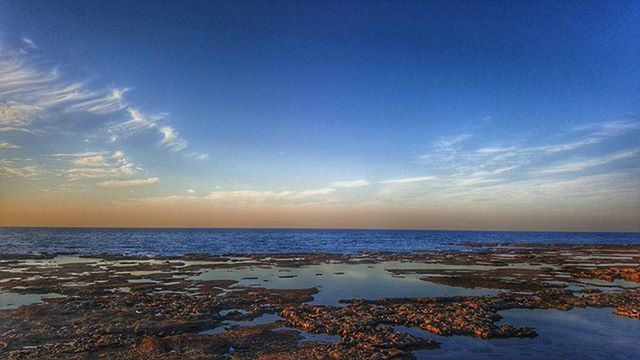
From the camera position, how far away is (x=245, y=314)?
24.0 meters

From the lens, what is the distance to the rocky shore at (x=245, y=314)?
17359mm

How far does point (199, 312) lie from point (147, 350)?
694 cm

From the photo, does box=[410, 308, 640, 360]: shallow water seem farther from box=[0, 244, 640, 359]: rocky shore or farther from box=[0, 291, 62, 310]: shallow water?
box=[0, 291, 62, 310]: shallow water

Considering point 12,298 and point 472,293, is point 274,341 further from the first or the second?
point 12,298

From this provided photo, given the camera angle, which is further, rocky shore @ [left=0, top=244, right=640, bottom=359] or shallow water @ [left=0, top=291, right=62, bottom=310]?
shallow water @ [left=0, top=291, right=62, bottom=310]

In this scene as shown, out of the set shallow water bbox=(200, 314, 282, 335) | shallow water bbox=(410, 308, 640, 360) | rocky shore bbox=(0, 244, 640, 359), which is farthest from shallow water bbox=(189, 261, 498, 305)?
shallow water bbox=(410, 308, 640, 360)

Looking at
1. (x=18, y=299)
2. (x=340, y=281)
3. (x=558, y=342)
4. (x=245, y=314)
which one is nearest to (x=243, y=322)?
(x=245, y=314)

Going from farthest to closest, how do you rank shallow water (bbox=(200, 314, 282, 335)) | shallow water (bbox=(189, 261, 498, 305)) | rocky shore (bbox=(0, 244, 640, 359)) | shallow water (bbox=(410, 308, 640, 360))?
1. shallow water (bbox=(189, 261, 498, 305))
2. shallow water (bbox=(200, 314, 282, 335))
3. rocky shore (bbox=(0, 244, 640, 359))
4. shallow water (bbox=(410, 308, 640, 360))

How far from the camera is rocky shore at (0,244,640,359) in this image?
57.0ft

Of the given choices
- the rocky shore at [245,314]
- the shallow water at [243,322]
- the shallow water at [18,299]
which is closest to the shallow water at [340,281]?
the rocky shore at [245,314]

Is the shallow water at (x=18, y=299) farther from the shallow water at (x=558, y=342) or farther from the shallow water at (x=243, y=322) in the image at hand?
the shallow water at (x=558, y=342)

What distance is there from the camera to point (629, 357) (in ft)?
55.1

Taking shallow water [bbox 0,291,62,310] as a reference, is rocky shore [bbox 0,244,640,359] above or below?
above

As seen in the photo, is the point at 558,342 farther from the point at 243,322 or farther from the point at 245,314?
the point at 245,314
